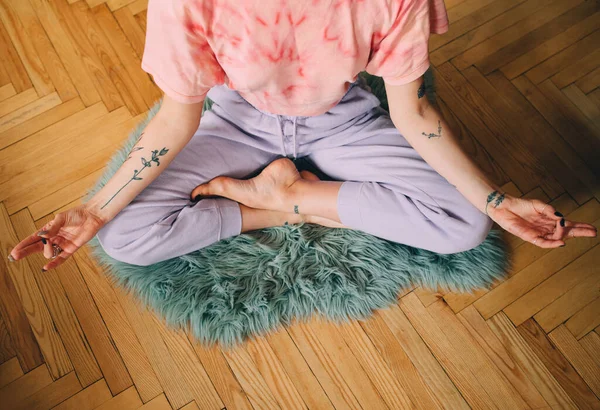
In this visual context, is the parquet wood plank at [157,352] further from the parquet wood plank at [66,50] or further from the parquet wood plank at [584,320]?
the parquet wood plank at [584,320]

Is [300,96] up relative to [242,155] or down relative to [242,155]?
up

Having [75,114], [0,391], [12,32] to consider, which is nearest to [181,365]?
[0,391]

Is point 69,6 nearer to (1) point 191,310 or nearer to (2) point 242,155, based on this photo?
(2) point 242,155

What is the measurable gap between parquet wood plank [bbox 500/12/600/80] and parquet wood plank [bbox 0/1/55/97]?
1.23 meters

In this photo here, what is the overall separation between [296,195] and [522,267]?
52 centimetres

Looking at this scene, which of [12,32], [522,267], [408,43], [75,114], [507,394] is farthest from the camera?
[12,32]

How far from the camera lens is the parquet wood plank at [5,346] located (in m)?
1.02

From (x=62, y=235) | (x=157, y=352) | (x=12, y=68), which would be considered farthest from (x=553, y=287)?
(x=12, y=68)

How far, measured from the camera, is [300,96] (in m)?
0.79

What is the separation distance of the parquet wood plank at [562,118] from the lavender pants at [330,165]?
0.43 metres

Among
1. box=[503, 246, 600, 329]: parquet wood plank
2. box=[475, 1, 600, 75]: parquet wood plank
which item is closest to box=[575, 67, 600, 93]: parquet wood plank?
box=[475, 1, 600, 75]: parquet wood plank

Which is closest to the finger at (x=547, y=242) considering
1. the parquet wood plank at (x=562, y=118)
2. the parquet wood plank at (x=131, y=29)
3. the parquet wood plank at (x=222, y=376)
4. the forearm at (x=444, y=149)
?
the forearm at (x=444, y=149)

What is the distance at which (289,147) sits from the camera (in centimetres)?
101

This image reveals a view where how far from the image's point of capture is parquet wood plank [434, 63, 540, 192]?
117 centimetres
